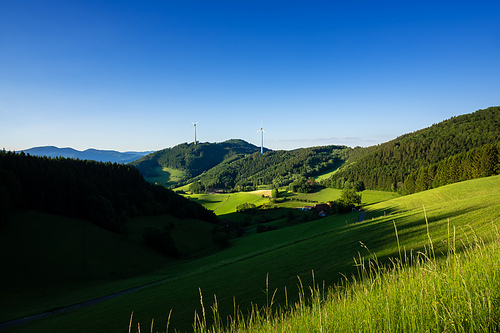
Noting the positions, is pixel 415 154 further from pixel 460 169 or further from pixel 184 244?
pixel 184 244

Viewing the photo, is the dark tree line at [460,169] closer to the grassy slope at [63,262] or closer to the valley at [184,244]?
the valley at [184,244]

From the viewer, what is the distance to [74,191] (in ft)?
207

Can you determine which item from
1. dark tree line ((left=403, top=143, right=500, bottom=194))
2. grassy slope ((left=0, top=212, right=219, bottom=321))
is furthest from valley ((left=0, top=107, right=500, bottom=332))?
dark tree line ((left=403, top=143, right=500, bottom=194))

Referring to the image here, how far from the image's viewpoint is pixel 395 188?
129 meters

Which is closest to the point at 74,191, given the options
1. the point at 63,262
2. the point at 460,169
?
the point at 63,262

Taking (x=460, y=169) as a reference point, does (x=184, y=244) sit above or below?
below

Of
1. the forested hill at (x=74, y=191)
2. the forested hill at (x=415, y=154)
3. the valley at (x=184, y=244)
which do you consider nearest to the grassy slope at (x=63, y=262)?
the valley at (x=184, y=244)

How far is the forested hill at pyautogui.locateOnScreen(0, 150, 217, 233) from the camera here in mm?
54969

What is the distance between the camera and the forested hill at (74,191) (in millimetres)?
54969

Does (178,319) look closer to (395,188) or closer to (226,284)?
(226,284)

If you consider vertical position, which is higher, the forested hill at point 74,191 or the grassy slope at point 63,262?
the forested hill at point 74,191

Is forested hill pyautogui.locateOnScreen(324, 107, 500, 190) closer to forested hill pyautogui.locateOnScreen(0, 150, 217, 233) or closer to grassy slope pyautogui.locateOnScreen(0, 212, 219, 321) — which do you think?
forested hill pyautogui.locateOnScreen(0, 150, 217, 233)

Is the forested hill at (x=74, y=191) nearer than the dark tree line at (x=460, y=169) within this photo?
Yes

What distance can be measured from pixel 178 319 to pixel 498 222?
18.9 metres
